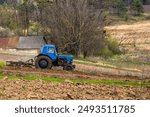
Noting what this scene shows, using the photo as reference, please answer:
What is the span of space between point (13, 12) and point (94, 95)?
52.2m

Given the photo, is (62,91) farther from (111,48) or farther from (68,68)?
(111,48)

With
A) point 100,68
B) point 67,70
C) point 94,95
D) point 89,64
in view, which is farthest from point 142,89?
point 89,64

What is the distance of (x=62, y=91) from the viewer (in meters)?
19.3

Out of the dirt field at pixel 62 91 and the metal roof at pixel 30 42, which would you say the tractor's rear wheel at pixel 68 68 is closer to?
the dirt field at pixel 62 91

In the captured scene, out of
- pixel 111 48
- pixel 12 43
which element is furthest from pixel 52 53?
pixel 111 48

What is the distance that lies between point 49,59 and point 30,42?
15823 millimetres

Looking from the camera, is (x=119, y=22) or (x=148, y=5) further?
(x=148, y=5)

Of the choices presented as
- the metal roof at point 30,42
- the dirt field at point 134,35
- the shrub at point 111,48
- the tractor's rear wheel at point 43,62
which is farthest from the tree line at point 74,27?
the tractor's rear wheel at point 43,62

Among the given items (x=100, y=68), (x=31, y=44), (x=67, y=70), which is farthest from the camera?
(x=31, y=44)

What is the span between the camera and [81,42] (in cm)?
4741

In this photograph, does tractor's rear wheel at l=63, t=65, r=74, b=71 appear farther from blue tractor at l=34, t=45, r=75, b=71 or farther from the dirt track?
the dirt track

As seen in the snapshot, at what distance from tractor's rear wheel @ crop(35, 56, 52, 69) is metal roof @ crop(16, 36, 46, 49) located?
1439 centimetres

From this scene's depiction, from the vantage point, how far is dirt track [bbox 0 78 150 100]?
17547 millimetres

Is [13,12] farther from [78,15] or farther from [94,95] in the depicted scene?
[94,95]
